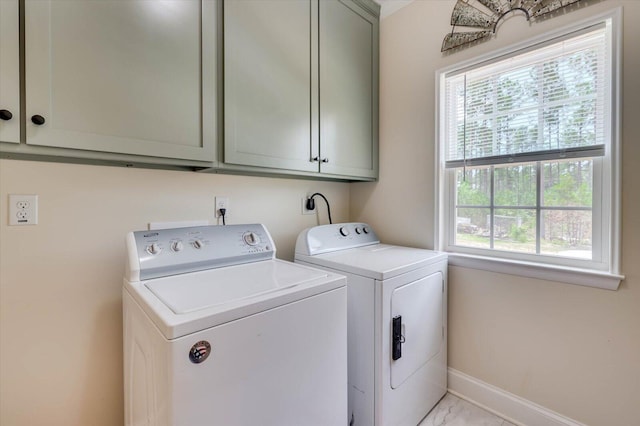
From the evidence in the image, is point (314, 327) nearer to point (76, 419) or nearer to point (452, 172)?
point (76, 419)

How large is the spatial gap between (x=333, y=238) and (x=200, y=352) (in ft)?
3.82

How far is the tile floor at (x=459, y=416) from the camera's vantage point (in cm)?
159

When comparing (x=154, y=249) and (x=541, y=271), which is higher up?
(x=154, y=249)

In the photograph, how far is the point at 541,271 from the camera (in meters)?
1.50

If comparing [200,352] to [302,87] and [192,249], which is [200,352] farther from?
[302,87]

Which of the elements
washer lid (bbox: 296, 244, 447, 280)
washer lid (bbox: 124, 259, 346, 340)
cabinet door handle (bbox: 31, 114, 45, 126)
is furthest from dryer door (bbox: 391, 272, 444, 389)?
cabinet door handle (bbox: 31, 114, 45, 126)

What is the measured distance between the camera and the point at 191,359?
74cm

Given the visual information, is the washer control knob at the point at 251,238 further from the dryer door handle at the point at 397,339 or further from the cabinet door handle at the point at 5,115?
the cabinet door handle at the point at 5,115

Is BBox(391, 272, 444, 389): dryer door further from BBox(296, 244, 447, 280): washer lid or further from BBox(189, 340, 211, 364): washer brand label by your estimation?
BBox(189, 340, 211, 364): washer brand label

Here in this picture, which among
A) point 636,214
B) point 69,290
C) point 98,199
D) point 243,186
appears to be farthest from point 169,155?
point 636,214

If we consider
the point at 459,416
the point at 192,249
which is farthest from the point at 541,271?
the point at 192,249

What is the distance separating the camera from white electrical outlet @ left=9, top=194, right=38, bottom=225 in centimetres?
107

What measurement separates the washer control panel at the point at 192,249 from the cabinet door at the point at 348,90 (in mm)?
640

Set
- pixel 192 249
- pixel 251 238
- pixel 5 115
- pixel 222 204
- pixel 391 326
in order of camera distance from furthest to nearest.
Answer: pixel 222 204, pixel 251 238, pixel 391 326, pixel 192 249, pixel 5 115
